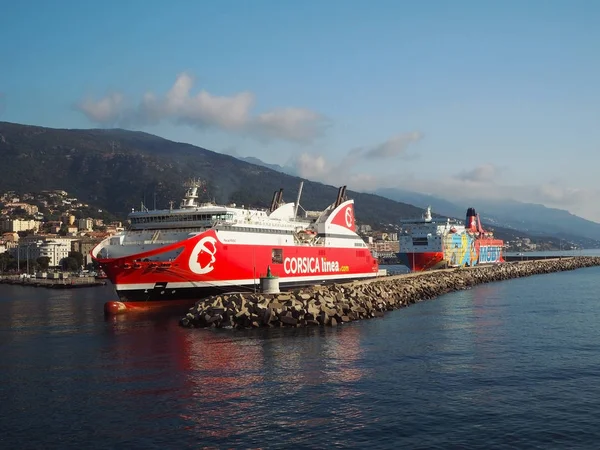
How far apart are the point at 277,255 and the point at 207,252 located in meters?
9.33

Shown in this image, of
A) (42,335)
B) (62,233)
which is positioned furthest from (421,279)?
(62,233)

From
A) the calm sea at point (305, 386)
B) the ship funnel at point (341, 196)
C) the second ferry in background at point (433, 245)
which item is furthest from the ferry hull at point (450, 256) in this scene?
the calm sea at point (305, 386)

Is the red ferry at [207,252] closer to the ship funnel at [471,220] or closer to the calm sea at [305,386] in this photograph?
the calm sea at [305,386]

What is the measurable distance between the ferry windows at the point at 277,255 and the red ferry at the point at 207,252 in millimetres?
85

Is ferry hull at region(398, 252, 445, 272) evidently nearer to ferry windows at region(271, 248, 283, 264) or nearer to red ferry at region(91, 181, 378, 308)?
red ferry at region(91, 181, 378, 308)

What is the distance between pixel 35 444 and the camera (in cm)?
1569

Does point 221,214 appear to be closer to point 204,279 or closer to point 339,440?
point 204,279

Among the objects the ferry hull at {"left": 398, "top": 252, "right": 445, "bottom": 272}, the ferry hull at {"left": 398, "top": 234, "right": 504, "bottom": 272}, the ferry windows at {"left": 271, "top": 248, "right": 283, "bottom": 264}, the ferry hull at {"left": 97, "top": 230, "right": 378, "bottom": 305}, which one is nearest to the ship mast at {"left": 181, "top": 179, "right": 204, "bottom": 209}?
the ferry hull at {"left": 97, "top": 230, "right": 378, "bottom": 305}

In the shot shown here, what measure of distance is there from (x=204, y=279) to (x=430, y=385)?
23.8 meters

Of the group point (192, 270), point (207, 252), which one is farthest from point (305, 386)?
point (207, 252)

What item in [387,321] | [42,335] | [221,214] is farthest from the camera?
[221,214]

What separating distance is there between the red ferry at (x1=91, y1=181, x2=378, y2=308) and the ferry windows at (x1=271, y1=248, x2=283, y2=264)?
0.08 metres

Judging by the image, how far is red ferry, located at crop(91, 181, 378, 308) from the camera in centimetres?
4025

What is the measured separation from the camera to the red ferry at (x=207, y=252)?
40.2m
